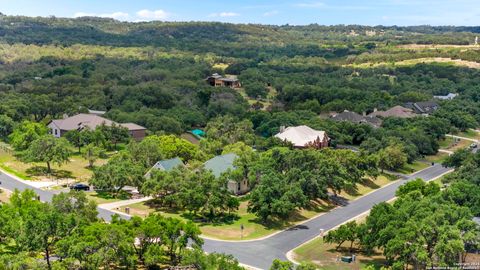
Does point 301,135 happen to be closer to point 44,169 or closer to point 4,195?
point 44,169

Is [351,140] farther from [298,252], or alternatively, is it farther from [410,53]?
[410,53]

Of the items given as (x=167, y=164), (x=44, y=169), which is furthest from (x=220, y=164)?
(x=44, y=169)

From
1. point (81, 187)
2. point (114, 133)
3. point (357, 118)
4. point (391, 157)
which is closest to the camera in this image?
point (81, 187)

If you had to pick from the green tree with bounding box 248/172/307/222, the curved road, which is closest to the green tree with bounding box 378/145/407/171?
the curved road

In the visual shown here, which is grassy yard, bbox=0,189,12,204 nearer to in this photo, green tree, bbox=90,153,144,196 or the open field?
green tree, bbox=90,153,144,196

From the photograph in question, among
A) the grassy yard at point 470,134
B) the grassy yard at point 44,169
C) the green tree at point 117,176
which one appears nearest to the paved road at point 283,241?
the green tree at point 117,176
